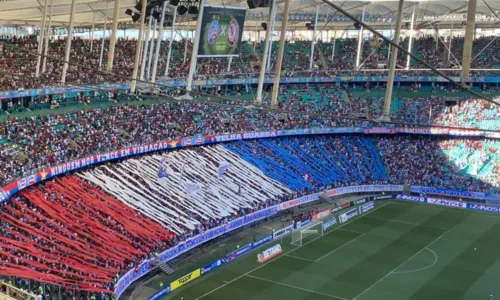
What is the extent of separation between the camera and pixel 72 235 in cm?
3362

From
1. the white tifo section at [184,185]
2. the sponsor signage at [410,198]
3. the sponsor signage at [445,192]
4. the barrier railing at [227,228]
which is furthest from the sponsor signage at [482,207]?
the white tifo section at [184,185]

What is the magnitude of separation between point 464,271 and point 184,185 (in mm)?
18029

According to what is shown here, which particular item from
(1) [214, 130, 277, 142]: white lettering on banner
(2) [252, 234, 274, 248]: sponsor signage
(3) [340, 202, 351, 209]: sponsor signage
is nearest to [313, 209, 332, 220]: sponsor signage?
(3) [340, 202, 351, 209]: sponsor signage

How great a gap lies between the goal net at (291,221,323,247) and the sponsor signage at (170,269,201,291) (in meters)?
8.90

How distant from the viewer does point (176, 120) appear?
51750 mm

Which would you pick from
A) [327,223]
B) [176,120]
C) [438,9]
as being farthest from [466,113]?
[176,120]

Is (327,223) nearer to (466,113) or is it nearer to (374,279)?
(374,279)

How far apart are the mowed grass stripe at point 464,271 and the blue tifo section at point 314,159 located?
13.2m

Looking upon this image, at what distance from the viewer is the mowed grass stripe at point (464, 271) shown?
3525cm

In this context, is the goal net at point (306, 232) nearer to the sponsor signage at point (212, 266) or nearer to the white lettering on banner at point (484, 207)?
the sponsor signage at point (212, 266)

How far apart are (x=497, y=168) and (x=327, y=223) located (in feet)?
62.9

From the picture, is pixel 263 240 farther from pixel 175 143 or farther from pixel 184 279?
pixel 175 143

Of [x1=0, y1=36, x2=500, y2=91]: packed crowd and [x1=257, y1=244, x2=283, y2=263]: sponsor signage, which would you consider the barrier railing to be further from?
[x1=0, y1=36, x2=500, y2=91]: packed crowd

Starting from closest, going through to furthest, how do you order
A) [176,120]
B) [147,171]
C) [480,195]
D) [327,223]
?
[147,171] < [327,223] < [176,120] < [480,195]
